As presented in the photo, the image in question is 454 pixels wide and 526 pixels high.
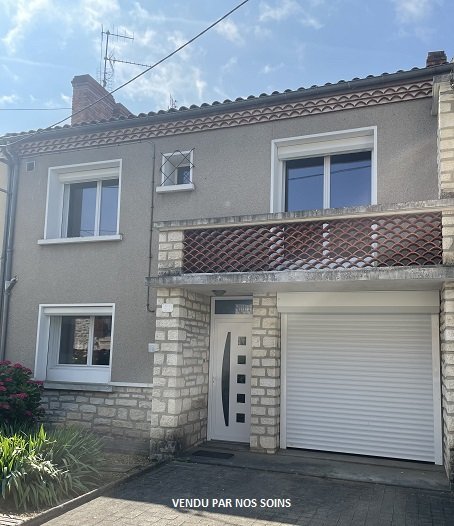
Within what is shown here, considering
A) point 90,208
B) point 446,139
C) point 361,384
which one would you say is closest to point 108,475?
point 361,384

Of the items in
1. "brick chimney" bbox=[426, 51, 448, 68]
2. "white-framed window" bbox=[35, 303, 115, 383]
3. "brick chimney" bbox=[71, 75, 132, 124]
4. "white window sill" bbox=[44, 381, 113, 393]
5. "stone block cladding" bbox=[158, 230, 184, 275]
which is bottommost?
"white window sill" bbox=[44, 381, 113, 393]

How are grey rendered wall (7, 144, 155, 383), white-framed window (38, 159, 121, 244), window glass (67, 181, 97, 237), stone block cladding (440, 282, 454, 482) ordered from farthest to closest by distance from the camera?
1. window glass (67, 181, 97, 237)
2. white-framed window (38, 159, 121, 244)
3. grey rendered wall (7, 144, 155, 383)
4. stone block cladding (440, 282, 454, 482)

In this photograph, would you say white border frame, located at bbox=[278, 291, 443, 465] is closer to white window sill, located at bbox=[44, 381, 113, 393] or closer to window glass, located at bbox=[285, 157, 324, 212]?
window glass, located at bbox=[285, 157, 324, 212]

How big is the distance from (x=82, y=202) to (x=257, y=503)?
294 inches

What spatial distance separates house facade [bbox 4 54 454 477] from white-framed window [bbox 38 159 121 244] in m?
0.05

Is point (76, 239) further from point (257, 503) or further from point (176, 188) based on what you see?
point (257, 503)

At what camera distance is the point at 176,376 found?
8.21 metres

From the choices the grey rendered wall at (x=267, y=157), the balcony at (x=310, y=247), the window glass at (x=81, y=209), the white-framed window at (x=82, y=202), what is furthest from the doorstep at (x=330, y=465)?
the window glass at (x=81, y=209)

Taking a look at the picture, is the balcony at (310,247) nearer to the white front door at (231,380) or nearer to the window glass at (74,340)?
the white front door at (231,380)

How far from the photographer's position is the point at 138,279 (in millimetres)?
9625

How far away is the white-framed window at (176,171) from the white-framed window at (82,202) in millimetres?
1041

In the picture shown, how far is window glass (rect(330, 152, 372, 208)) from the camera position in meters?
8.87

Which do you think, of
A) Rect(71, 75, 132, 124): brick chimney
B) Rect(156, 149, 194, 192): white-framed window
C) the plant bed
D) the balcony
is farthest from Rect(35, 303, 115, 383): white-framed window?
Rect(71, 75, 132, 124): brick chimney

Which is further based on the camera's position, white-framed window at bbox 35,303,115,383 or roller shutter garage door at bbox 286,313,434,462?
white-framed window at bbox 35,303,115,383
